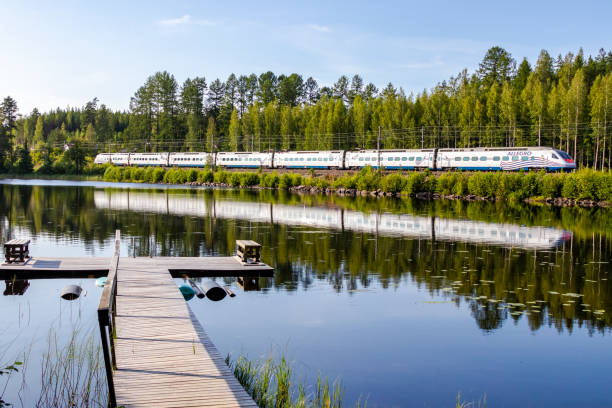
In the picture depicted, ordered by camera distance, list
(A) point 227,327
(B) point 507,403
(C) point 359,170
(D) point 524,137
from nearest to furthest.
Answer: (B) point 507,403 < (A) point 227,327 < (C) point 359,170 < (D) point 524,137

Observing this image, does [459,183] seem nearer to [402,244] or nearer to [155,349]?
[402,244]

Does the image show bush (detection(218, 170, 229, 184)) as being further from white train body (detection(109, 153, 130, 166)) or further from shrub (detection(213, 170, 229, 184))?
white train body (detection(109, 153, 130, 166))

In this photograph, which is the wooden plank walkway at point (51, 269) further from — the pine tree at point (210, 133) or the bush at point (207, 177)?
the pine tree at point (210, 133)

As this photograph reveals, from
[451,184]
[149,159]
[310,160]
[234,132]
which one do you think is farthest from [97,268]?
[234,132]

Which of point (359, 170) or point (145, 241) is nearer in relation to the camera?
point (145, 241)

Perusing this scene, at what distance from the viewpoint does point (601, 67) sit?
346 feet

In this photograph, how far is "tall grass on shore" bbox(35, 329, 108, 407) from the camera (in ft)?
28.0

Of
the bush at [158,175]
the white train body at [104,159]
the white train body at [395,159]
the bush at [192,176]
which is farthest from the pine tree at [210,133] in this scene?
the white train body at [395,159]

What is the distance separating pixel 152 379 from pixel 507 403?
5628 millimetres

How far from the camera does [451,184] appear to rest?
210ft

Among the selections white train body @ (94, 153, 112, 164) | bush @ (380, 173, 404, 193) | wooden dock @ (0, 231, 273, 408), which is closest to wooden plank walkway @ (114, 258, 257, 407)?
wooden dock @ (0, 231, 273, 408)

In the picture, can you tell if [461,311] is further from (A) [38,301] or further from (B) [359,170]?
(B) [359,170]

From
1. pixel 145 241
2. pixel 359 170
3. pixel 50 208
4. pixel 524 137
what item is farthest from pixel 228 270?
pixel 524 137

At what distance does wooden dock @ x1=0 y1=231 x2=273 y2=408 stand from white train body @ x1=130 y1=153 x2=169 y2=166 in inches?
3547
